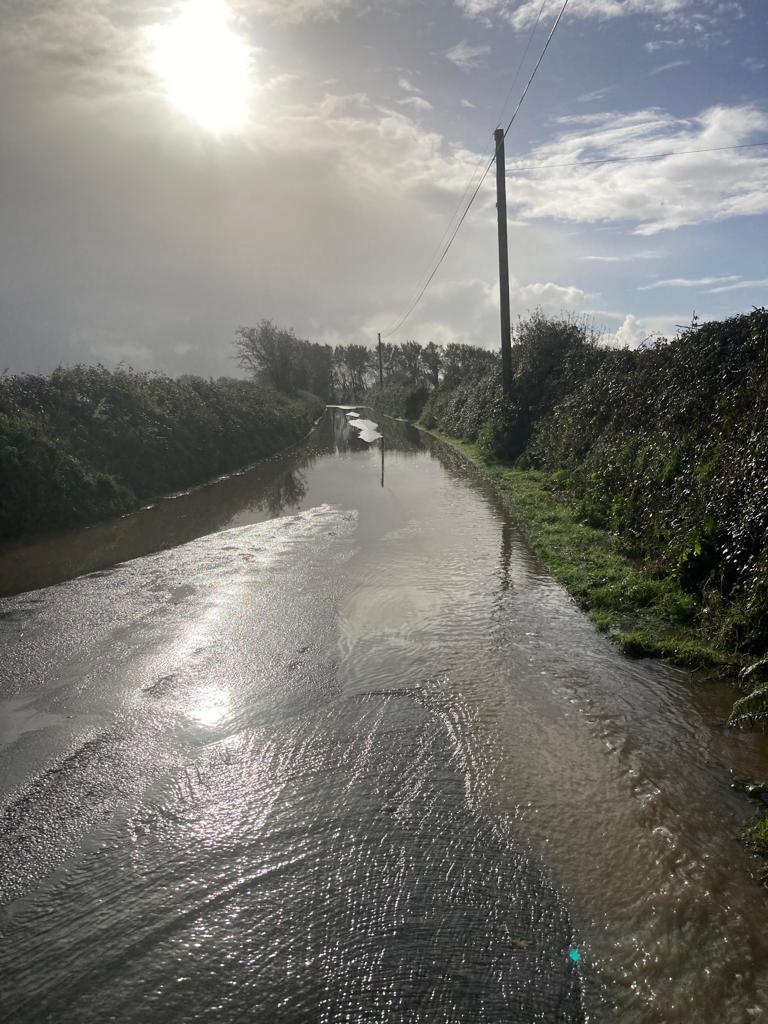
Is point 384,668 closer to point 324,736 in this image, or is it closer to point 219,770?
point 324,736

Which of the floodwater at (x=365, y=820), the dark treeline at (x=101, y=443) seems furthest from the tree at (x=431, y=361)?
the floodwater at (x=365, y=820)

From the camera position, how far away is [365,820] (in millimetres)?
3727

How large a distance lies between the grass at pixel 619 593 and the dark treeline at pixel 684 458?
0.48 feet

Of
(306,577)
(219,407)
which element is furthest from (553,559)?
(219,407)

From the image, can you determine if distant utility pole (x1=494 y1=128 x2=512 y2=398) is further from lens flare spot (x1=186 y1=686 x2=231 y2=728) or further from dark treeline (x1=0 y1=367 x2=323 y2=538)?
lens flare spot (x1=186 y1=686 x2=231 y2=728)

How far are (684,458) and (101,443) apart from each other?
1204 centimetres

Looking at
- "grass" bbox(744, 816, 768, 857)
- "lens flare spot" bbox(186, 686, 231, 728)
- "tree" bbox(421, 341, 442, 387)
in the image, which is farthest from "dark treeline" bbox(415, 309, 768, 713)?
"tree" bbox(421, 341, 442, 387)

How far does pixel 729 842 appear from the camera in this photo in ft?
11.6

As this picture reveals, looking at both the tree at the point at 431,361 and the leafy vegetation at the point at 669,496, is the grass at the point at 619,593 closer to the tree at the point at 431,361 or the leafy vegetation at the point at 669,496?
the leafy vegetation at the point at 669,496

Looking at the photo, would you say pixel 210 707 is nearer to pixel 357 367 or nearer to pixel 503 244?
pixel 503 244

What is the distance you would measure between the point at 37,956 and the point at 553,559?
7205mm

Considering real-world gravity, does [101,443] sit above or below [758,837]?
above

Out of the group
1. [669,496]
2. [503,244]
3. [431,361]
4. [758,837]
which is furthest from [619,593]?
[431,361]

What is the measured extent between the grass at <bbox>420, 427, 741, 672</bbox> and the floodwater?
0.30 metres
